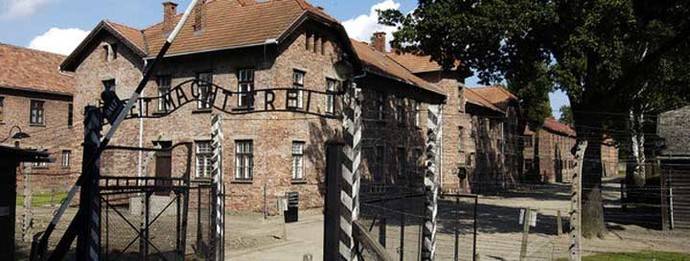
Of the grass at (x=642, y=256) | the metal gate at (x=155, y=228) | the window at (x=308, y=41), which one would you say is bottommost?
the grass at (x=642, y=256)

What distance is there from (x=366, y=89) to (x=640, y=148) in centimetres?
2271

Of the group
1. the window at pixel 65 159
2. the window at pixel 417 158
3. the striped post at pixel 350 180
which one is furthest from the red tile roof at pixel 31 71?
the striped post at pixel 350 180

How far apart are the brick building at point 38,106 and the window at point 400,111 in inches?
720

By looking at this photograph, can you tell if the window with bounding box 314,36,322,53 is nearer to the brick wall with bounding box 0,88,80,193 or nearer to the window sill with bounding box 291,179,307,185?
the window sill with bounding box 291,179,307,185

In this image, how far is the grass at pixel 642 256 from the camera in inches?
609

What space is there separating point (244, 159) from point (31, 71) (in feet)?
67.0

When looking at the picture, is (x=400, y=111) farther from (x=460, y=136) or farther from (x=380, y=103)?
(x=460, y=136)

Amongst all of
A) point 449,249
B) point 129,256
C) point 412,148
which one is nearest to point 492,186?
point 412,148

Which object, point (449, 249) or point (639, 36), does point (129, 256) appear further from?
point (639, 36)

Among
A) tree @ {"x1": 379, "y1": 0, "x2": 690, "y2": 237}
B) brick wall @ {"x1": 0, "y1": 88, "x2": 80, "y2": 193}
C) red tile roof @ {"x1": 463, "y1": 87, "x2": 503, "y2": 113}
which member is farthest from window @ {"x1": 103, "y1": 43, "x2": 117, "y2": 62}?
red tile roof @ {"x1": 463, "y1": 87, "x2": 503, "y2": 113}

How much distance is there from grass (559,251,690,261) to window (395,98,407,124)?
19.9 m

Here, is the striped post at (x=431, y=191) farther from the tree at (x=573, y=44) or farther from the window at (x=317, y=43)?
the window at (x=317, y=43)

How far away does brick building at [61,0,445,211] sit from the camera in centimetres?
2597

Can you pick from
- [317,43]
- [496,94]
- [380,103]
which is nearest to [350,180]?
[317,43]
